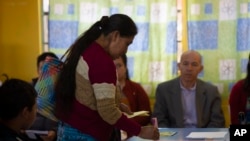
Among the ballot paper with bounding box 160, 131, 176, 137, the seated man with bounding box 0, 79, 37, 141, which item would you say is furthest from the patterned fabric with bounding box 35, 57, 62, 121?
the ballot paper with bounding box 160, 131, 176, 137

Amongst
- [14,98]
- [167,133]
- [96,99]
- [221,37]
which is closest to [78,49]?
[96,99]

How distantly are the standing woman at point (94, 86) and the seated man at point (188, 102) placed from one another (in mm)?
1584

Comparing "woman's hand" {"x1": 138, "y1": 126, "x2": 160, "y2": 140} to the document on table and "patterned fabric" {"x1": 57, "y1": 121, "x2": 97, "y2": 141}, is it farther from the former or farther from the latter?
the document on table

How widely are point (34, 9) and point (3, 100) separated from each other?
2.73 meters

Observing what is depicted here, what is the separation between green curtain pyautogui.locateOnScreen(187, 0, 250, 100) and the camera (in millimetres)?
4375

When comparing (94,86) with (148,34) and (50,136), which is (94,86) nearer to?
(50,136)

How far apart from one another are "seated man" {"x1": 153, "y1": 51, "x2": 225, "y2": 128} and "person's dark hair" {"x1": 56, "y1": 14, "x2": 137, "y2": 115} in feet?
5.53

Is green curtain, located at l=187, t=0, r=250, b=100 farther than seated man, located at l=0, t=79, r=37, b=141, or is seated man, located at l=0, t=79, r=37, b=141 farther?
green curtain, located at l=187, t=0, r=250, b=100

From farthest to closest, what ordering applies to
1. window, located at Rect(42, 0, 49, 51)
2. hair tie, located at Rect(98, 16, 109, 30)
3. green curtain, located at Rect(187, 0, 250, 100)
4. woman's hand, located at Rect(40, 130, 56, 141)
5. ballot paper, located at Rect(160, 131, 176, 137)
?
1. window, located at Rect(42, 0, 49, 51)
2. green curtain, located at Rect(187, 0, 250, 100)
3. woman's hand, located at Rect(40, 130, 56, 141)
4. ballot paper, located at Rect(160, 131, 176, 137)
5. hair tie, located at Rect(98, 16, 109, 30)

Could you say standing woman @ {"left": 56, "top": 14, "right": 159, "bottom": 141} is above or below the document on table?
above

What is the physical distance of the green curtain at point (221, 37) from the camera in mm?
4375

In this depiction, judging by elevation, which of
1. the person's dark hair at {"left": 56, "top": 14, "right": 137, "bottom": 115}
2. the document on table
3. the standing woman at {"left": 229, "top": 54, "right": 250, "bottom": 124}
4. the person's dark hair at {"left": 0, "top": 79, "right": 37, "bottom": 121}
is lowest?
the document on table

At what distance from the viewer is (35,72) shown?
4.80 meters

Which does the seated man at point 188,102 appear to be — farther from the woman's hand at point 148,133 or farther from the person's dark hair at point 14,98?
the person's dark hair at point 14,98
